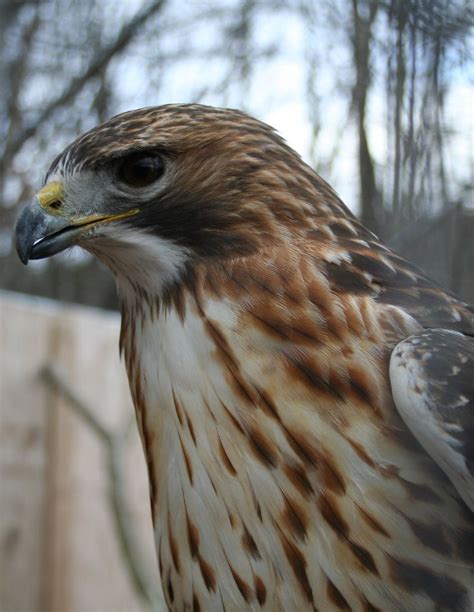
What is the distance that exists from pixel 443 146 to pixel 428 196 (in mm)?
98

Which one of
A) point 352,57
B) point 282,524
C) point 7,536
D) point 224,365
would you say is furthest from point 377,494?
point 7,536

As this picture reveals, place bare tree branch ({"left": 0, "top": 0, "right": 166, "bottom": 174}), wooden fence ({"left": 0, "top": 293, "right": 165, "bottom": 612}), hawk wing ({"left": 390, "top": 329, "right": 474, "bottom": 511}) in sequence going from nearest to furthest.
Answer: hawk wing ({"left": 390, "top": 329, "right": 474, "bottom": 511}) → wooden fence ({"left": 0, "top": 293, "right": 165, "bottom": 612}) → bare tree branch ({"left": 0, "top": 0, "right": 166, "bottom": 174})

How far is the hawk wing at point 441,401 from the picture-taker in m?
1.18

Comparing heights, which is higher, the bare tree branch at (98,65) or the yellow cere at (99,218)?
the bare tree branch at (98,65)

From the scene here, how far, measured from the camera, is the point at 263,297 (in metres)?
1.41

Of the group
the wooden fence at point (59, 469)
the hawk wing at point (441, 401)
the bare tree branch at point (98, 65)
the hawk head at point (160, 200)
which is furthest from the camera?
the bare tree branch at point (98, 65)

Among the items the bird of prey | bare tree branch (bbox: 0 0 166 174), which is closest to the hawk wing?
the bird of prey

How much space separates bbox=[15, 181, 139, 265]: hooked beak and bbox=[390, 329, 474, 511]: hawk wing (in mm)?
594

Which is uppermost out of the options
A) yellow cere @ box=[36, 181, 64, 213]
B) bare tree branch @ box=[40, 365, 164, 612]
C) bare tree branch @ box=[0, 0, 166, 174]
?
bare tree branch @ box=[0, 0, 166, 174]

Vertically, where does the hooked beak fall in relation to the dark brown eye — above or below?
below

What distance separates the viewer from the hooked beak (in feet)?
4.92

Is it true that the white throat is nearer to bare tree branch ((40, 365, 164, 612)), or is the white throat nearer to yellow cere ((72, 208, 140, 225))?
yellow cere ((72, 208, 140, 225))

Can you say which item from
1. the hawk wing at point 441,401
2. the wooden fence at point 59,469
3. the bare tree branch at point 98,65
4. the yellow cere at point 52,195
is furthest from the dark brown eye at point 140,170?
the bare tree branch at point 98,65

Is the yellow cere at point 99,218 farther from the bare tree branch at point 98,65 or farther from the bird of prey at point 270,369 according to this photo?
the bare tree branch at point 98,65
